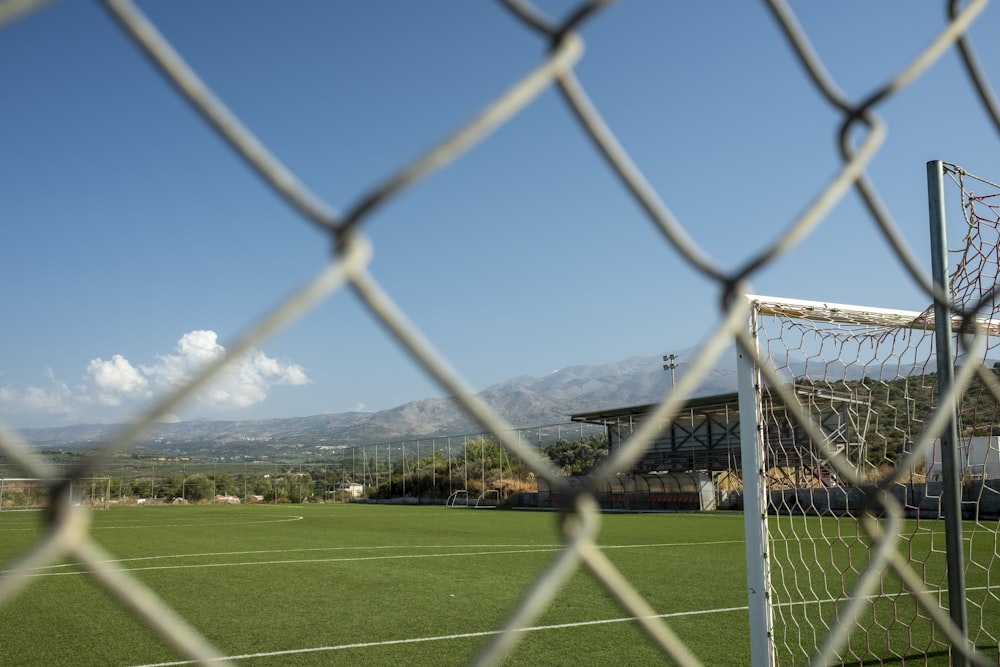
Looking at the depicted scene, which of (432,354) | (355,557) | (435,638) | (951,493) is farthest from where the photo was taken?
(355,557)

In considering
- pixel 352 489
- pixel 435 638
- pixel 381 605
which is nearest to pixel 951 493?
pixel 435 638

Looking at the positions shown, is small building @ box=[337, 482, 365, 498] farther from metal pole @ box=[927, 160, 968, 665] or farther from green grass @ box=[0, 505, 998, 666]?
metal pole @ box=[927, 160, 968, 665]

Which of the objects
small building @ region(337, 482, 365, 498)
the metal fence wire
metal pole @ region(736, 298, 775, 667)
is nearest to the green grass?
metal pole @ region(736, 298, 775, 667)

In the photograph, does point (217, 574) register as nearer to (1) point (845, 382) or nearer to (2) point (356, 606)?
(2) point (356, 606)

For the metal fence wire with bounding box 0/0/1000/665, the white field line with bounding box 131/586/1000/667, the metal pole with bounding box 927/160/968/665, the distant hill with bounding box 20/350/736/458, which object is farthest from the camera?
the white field line with bounding box 131/586/1000/667

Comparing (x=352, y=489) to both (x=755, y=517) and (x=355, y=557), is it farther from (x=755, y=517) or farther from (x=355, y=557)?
(x=755, y=517)

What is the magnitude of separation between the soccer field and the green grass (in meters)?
0.02

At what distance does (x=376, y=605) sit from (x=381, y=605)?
1.4 inches

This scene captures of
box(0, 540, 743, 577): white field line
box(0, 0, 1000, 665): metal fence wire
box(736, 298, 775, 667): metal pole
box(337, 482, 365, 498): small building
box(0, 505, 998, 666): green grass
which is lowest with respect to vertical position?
box(337, 482, 365, 498): small building

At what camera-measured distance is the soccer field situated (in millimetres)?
4871

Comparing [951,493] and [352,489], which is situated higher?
[951,493]

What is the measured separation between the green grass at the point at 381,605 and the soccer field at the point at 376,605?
0.02 meters

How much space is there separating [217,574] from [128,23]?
28.9 feet

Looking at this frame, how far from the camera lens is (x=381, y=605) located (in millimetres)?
6445
